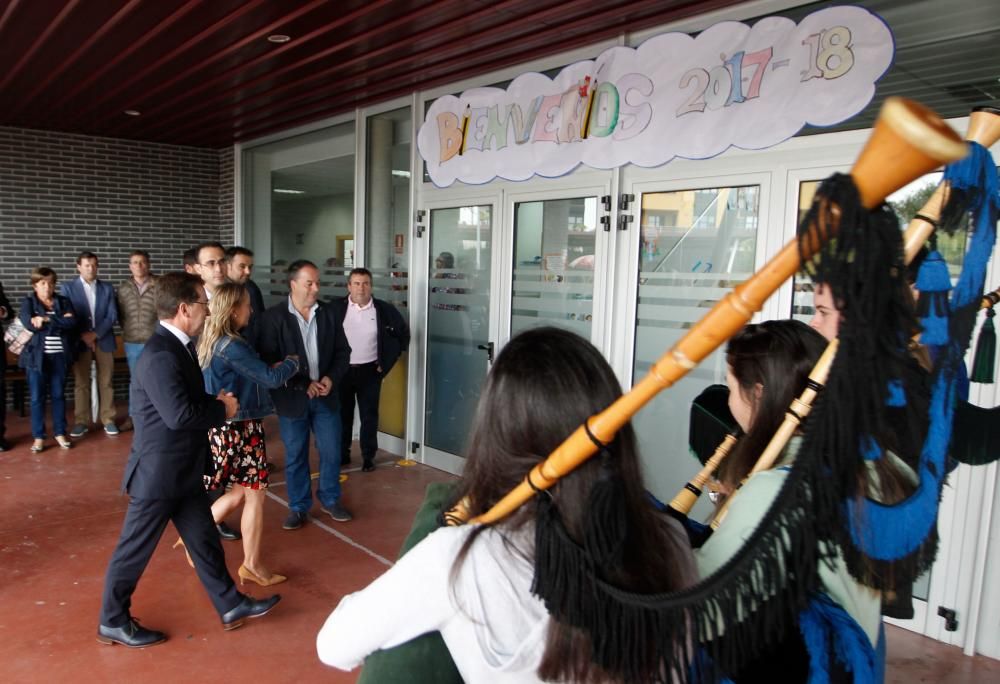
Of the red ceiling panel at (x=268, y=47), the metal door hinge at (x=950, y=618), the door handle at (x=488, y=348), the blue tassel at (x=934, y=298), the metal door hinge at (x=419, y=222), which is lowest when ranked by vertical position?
the metal door hinge at (x=950, y=618)

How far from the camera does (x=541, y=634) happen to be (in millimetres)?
926

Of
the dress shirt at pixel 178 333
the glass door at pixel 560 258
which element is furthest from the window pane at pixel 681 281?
the dress shirt at pixel 178 333

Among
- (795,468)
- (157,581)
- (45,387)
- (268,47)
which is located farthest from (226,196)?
(795,468)

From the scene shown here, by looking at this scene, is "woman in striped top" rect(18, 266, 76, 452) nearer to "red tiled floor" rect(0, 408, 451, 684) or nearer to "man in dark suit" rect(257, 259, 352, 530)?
"red tiled floor" rect(0, 408, 451, 684)

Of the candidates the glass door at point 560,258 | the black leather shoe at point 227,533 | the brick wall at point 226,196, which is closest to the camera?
the black leather shoe at point 227,533

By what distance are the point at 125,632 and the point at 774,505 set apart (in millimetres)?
3024

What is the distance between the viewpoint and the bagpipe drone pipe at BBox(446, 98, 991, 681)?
2.15 ft

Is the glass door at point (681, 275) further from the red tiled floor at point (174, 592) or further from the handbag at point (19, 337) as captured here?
the handbag at point (19, 337)

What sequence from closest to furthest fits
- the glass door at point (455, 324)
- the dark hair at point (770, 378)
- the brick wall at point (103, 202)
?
the dark hair at point (770, 378), the glass door at point (455, 324), the brick wall at point (103, 202)

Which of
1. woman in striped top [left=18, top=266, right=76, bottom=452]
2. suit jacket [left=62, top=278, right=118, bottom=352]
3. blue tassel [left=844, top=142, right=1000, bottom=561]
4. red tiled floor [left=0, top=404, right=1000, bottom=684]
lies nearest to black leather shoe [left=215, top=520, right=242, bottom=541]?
red tiled floor [left=0, top=404, right=1000, bottom=684]

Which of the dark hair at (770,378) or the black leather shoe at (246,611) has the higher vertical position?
the dark hair at (770,378)

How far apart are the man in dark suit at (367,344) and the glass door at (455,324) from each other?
0.36 m

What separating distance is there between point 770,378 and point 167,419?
2224 millimetres

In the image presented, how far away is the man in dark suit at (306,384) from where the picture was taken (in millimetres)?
4004
